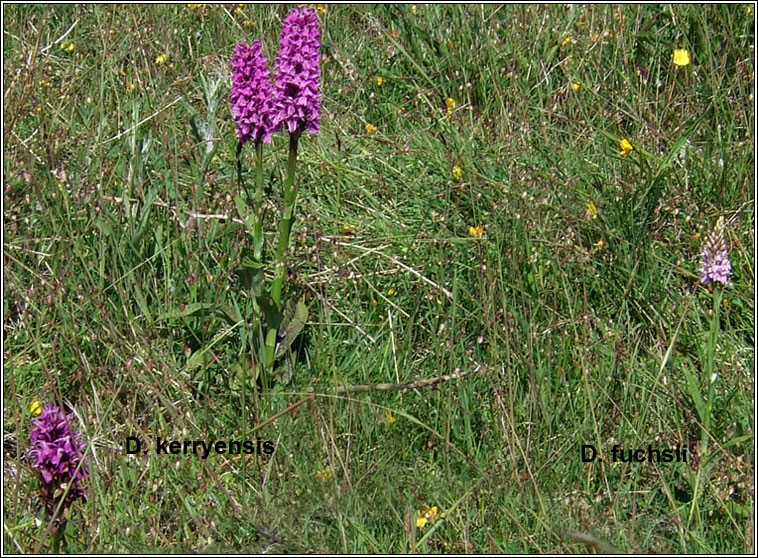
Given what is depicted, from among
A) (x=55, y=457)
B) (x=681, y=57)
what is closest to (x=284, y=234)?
(x=55, y=457)

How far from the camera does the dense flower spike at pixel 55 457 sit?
2.04 metres

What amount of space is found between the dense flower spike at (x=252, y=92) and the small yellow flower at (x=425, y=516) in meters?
1.03

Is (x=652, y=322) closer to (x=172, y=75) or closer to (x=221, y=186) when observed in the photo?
(x=221, y=186)

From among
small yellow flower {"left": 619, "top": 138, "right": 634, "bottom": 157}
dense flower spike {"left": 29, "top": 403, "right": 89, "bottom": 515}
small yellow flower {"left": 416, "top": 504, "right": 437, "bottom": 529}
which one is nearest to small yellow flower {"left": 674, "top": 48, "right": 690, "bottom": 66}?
small yellow flower {"left": 619, "top": 138, "right": 634, "bottom": 157}

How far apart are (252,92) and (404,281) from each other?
750 mm

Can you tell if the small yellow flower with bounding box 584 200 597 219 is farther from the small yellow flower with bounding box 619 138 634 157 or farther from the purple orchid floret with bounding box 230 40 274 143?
the purple orchid floret with bounding box 230 40 274 143

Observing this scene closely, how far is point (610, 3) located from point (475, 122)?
672 mm

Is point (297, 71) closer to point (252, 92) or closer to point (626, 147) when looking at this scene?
point (252, 92)

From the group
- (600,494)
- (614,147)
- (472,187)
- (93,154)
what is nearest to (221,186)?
(93,154)

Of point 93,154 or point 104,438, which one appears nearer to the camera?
point 104,438

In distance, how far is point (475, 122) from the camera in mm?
3336

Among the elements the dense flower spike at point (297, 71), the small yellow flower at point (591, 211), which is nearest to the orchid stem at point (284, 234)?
the dense flower spike at point (297, 71)

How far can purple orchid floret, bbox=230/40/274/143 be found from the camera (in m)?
2.40

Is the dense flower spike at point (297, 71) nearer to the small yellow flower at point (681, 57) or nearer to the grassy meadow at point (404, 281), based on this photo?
the grassy meadow at point (404, 281)
